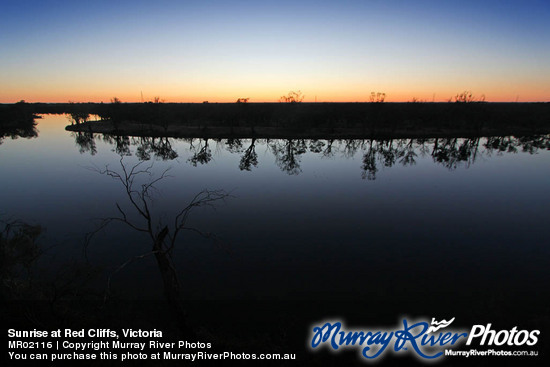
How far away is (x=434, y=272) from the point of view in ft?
44.8

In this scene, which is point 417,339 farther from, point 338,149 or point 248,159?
point 338,149

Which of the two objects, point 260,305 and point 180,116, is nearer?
point 260,305

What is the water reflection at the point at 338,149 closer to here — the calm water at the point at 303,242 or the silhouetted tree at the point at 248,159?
the silhouetted tree at the point at 248,159

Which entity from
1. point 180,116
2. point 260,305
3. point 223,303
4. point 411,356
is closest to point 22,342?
point 223,303

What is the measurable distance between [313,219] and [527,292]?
1265cm

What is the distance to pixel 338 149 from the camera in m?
50.3

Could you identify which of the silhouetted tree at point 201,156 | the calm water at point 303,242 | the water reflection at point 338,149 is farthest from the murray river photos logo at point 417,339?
the silhouetted tree at point 201,156

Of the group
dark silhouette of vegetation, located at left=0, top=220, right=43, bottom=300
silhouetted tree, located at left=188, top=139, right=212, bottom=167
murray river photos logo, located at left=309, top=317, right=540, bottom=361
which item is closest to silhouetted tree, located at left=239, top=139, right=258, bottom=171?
silhouetted tree, located at left=188, top=139, right=212, bottom=167

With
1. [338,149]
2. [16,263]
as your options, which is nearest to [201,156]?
[338,149]

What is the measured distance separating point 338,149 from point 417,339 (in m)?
44.0

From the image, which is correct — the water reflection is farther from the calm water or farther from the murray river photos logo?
the murray river photos logo

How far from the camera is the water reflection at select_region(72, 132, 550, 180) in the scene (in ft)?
130

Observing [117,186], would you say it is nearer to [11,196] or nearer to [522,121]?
[11,196]

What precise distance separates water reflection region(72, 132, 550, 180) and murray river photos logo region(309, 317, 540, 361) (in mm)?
23928
